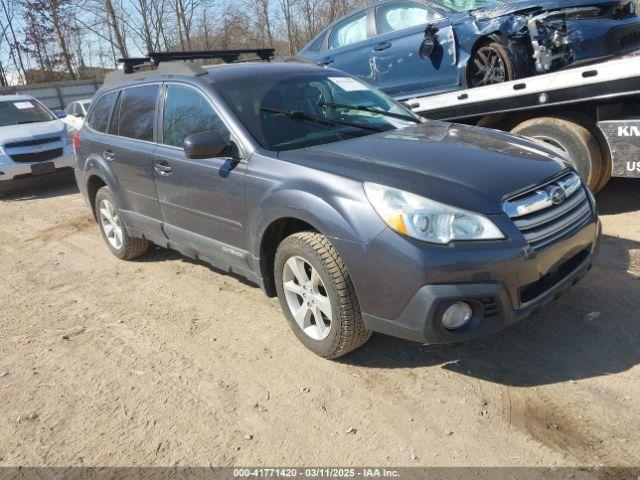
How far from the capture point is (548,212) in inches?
114

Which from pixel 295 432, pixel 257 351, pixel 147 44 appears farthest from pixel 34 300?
pixel 147 44

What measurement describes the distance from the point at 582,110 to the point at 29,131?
8916 millimetres

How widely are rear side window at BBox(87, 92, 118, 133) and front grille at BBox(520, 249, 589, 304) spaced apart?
4076 millimetres

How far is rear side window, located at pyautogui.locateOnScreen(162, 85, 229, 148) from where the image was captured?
373 cm

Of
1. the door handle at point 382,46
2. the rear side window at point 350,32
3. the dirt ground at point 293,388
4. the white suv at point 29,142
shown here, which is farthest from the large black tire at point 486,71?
the white suv at point 29,142

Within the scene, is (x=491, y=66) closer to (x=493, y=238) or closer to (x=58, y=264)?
(x=493, y=238)

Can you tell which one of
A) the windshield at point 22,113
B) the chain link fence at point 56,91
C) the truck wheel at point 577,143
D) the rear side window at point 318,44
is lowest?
the truck wheel at point 577,143

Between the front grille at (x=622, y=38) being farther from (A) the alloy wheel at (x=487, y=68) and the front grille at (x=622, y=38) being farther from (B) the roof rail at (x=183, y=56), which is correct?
(B) the roof rail at (x=183, y=56)

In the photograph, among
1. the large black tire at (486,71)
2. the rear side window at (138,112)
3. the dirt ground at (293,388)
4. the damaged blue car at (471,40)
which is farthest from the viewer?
the large black tire at (486,71)

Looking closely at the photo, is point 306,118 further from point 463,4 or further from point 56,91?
point 56,91

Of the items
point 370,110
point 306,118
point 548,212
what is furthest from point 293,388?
point 370,110

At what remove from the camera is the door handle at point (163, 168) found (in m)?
4.05

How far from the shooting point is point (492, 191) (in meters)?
2.77

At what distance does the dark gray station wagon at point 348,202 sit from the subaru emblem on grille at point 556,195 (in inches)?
0.5
